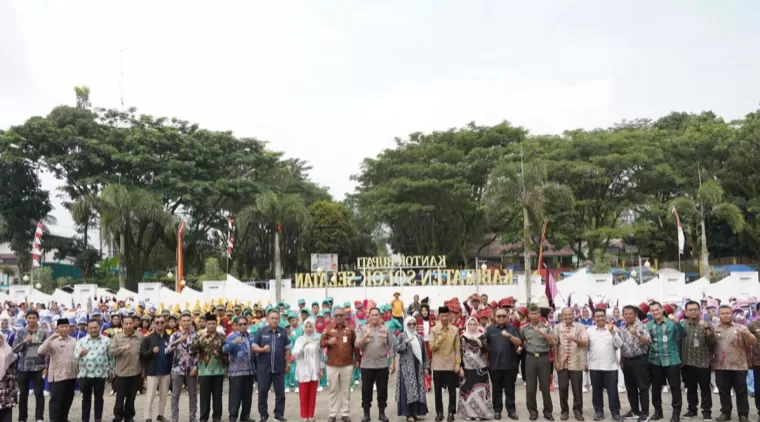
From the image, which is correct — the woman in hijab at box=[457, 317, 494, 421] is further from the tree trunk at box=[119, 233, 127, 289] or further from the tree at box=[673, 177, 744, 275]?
the tree trunk at box=[119, 233, 127, 289]

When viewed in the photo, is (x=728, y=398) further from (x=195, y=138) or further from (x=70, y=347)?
(x=195, y=138)

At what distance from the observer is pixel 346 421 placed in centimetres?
902

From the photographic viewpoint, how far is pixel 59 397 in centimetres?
868

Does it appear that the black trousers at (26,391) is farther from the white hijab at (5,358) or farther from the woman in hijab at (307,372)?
the woman in hijab at (307,372)

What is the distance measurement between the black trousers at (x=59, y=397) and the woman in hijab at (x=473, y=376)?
522 centimetres

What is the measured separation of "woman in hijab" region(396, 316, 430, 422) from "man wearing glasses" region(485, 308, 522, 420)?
0.98 meters

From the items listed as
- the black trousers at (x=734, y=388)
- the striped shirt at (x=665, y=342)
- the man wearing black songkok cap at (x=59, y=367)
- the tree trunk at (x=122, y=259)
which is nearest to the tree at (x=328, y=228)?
the tree trunk at (x=122, y=259)

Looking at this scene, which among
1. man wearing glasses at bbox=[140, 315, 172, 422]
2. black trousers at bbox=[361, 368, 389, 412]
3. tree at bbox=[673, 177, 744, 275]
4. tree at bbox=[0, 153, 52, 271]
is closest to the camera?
man wearing glasses at bbox=[140, 315, 172, 422]

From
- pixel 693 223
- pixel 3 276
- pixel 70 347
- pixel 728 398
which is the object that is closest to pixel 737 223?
pixel 693 223

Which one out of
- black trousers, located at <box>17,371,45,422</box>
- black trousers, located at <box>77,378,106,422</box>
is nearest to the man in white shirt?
black trousers, located at <box>77,378,106,422</box>

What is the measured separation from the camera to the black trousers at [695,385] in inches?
346

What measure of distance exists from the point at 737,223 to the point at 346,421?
95.4ft

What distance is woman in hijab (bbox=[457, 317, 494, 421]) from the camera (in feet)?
29.7

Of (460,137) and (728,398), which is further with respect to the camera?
(460,137)
